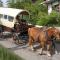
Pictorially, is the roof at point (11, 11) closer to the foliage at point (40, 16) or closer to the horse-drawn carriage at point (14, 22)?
the horse-drawn carriage at point (14, 22)

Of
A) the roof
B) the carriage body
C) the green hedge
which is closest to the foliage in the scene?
the green hedge

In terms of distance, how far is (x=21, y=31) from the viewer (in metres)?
16.9

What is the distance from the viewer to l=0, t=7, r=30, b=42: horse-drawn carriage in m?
17.0

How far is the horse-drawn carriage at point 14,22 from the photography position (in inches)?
669

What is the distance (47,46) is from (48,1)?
17289 millimetres

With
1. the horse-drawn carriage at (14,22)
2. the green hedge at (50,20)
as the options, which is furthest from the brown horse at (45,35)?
the green hedge at (50,20)

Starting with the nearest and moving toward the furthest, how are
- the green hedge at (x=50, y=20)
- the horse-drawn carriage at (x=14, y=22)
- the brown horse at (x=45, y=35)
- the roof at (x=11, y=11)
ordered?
1. the brown horse at (x=45, y=35)
2. the horse-drawn carriage at (x=14, y=22)
3. the roof at (x=11, y=11)
4. the green hedge at (x=50, y=20)

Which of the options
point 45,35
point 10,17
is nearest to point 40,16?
point 10,17

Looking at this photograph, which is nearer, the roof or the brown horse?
the brown horse

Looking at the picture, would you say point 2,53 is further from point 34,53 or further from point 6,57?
point 34,53

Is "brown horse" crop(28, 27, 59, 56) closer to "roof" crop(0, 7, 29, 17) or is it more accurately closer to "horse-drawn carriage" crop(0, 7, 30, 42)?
"horse-drawn carriage" crop(0, 7, 30, 42)

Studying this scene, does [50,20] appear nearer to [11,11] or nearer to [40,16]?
[40,16]

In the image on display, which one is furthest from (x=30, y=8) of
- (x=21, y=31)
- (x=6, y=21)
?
(x=21, y=31)

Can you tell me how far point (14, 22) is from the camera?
63.3ft
